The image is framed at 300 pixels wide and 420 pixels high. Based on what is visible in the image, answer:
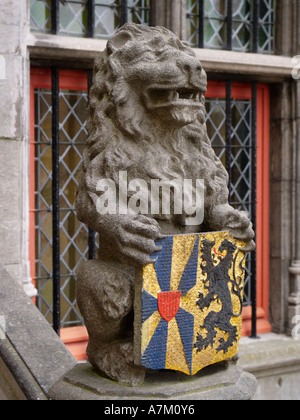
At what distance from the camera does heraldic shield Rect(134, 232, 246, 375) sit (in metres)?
2.12

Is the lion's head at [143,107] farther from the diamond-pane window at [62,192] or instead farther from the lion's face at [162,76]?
the diamond-pane window at [62,192]

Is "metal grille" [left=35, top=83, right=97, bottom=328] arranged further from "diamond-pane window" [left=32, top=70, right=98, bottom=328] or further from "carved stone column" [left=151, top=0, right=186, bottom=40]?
"carved stone column" [left=151, top=0, right=186, bottom=40]

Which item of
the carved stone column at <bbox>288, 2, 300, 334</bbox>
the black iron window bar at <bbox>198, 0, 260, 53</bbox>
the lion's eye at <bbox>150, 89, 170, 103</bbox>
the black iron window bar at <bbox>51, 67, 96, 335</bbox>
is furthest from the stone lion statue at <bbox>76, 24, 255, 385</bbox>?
the carved stone column at <bbox>288, 2, 300, 334</bbox>

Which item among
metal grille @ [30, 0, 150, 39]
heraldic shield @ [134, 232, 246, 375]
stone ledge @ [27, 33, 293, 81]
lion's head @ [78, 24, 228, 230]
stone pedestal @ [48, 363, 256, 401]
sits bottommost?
stone pedestal @ [48, 363, 256, 401]

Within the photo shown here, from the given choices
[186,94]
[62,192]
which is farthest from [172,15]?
[186,94]

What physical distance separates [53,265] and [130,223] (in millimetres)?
1995

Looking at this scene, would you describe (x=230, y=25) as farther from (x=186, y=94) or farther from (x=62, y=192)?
(x=186, y=94)

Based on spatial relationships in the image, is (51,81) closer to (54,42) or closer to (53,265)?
(54,42)

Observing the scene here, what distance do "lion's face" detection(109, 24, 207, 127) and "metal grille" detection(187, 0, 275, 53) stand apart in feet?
7.16

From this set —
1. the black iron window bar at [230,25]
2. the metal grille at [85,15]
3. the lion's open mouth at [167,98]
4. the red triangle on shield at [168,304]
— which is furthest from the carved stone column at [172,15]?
the red triangle on shield at [168,304]

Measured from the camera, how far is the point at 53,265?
159 inches

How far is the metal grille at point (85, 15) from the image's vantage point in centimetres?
396

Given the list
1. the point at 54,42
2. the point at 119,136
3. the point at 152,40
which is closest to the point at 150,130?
the point at 119,136

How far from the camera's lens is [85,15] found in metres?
4.13
